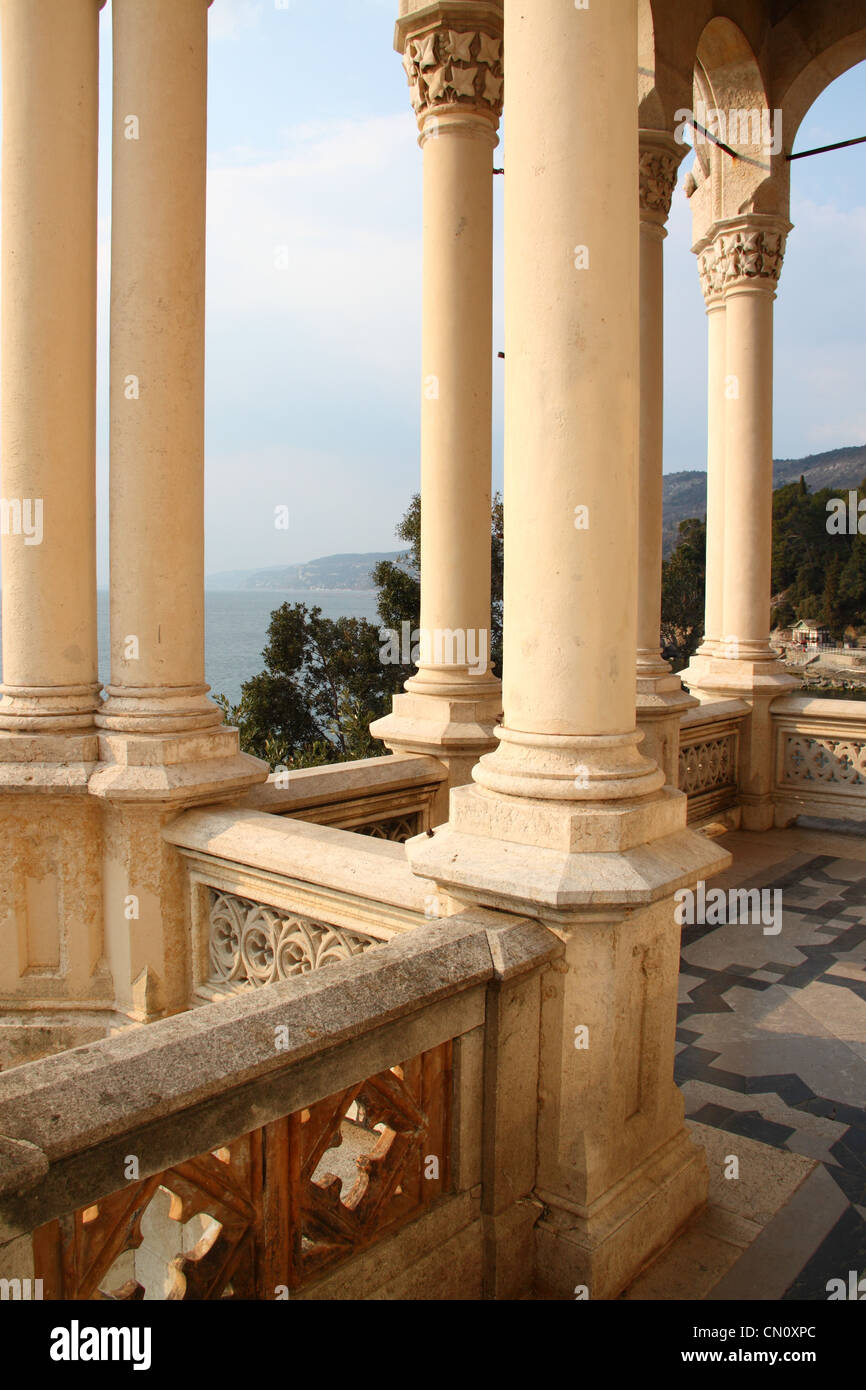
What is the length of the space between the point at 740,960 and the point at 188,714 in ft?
17.7

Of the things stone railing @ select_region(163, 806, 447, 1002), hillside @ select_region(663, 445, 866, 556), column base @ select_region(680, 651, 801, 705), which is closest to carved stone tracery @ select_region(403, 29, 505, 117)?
stone railing @ select_region(163, 806, 447, 1002)

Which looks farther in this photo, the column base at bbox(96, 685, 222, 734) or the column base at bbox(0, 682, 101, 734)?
the column base at bbox(0, 682, 101, 734)

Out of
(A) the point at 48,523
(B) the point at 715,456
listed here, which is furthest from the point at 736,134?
(A) the point at 48,523

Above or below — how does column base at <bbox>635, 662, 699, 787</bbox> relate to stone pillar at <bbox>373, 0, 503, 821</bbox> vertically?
below

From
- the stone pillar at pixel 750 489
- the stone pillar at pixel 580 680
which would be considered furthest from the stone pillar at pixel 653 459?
the stone pillar at pixel 580 680

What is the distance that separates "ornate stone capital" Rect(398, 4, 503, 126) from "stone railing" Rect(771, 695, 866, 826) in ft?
29.8

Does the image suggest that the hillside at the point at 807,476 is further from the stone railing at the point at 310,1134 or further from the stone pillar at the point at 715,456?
the stone railing at the point at 310,1134

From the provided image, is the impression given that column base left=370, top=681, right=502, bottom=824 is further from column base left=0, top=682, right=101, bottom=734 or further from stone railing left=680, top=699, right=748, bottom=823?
stone railing left=680, top=699, right=748, bottom=823

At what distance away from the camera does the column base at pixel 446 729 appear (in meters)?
9.34

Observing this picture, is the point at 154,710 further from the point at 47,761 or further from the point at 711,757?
the point at 711,757

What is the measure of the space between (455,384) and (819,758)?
836cm

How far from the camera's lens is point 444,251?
959 cm

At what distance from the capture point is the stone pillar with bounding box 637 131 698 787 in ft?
42.2

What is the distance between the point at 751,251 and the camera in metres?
15.3
